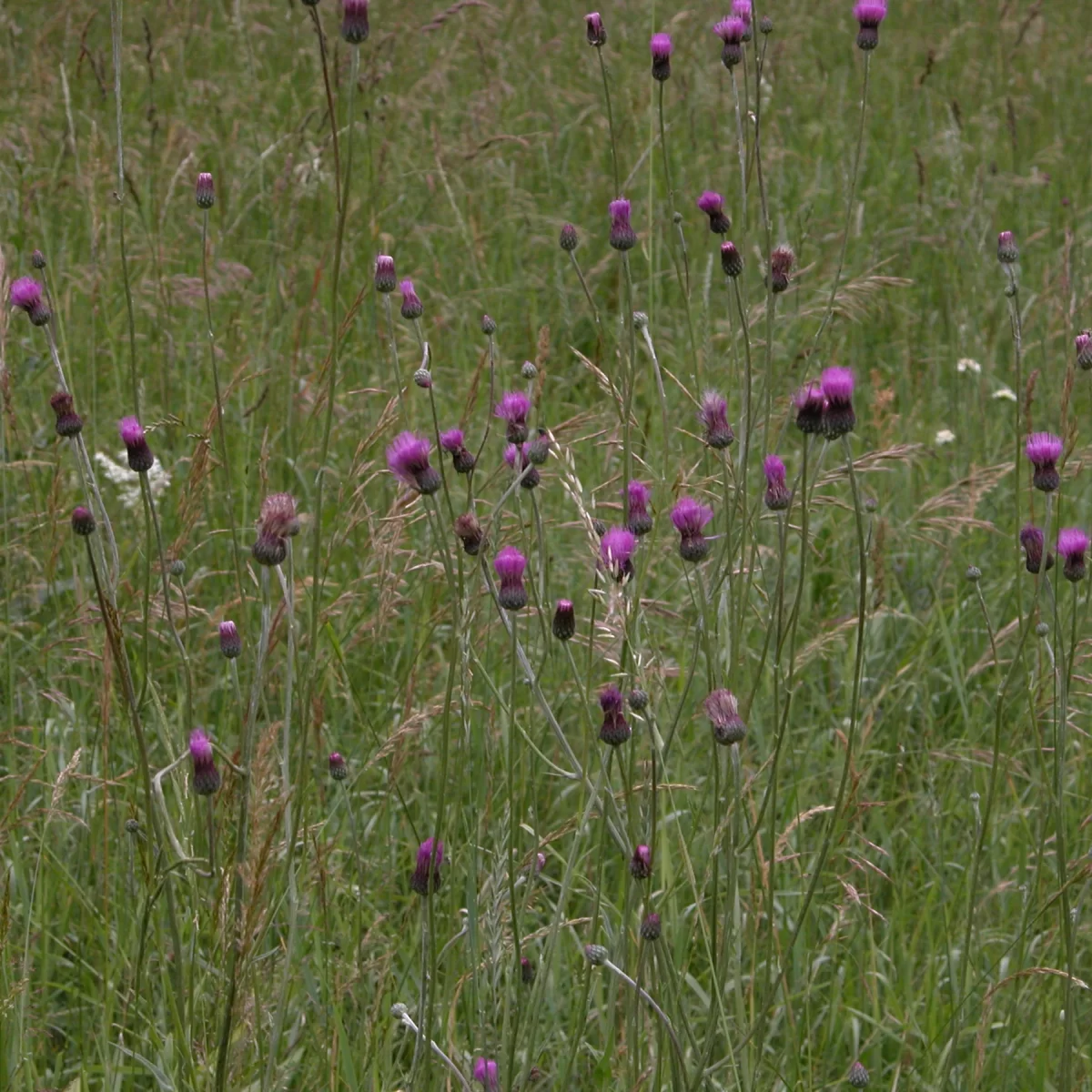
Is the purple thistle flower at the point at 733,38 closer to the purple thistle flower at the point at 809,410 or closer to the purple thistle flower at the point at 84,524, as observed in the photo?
the purple thistle flower at the point at 809,410

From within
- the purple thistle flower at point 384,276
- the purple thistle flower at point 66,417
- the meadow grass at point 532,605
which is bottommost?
the meadow grass at point 532,605

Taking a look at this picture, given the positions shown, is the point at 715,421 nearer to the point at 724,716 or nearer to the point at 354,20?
the point at 724,716

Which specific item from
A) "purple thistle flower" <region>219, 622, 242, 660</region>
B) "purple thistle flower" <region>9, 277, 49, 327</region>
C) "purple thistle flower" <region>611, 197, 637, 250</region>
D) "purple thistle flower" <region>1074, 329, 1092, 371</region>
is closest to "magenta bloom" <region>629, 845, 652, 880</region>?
"purple thistle flower" <region>219, 622, 242, 660</region>

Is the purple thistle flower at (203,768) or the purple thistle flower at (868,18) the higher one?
the purple thistle flower at (868,18)

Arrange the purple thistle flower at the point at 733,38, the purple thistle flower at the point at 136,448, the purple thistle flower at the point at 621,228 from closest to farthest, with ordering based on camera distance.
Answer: the purple thistle flower at the point at 136,448 < the purple thistle flower at the point at 621,228 < the purple thistle flower at the point at 733,38

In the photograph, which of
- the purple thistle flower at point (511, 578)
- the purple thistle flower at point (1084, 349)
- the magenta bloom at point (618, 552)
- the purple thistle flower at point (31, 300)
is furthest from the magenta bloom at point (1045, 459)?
the purple thistle flower at point (31, 300)

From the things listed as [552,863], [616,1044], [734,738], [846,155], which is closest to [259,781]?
[734,738]

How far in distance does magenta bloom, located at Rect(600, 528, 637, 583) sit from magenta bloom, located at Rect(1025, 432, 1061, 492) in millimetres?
467

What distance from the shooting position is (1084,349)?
170 cm

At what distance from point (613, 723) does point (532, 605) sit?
48.0 inches

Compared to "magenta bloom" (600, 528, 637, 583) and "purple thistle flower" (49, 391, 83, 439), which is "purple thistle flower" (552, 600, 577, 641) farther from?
"purple thistle flower" (49, 391, 83, 439)

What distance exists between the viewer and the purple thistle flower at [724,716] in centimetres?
120

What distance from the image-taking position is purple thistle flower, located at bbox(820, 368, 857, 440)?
1290 millimetres

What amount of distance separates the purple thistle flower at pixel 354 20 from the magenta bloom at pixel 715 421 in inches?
19.8
